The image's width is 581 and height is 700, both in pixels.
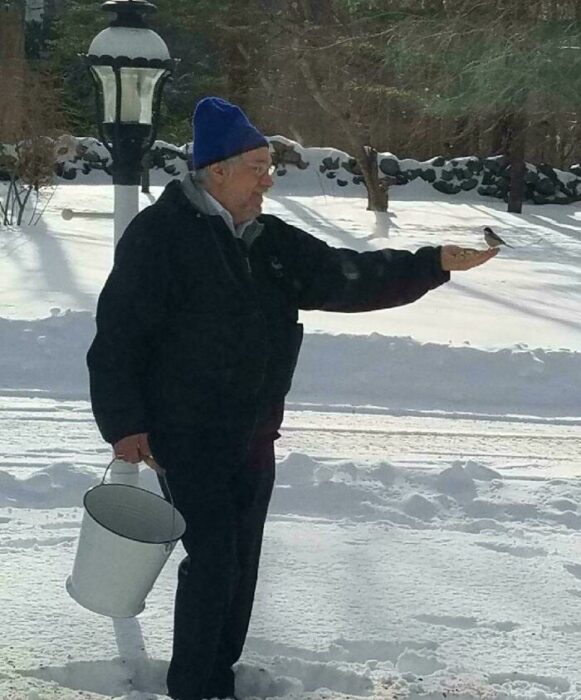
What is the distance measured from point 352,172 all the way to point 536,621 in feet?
68.0

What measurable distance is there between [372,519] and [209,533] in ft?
6.93

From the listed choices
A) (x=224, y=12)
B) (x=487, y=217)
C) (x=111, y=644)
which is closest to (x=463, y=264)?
(x=111, y=644)

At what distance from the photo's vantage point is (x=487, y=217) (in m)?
20.7

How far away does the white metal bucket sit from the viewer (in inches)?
114

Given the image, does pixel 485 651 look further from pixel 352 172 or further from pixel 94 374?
pixel 352 172

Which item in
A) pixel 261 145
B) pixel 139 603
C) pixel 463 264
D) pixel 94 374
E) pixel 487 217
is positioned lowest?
pixel 487 217

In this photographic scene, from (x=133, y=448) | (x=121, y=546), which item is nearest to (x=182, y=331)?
(x=133, y=448)

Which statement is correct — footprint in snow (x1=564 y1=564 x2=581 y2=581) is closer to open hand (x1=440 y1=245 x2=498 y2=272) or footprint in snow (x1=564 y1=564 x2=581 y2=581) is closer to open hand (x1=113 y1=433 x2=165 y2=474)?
open hand (x1=440 y1=245 x2=498 y2=272)

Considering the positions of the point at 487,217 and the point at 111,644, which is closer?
the point at 111,644

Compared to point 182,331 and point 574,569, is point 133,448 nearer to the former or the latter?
point 182,331

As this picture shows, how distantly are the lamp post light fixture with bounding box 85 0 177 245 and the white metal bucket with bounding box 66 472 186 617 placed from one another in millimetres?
2668

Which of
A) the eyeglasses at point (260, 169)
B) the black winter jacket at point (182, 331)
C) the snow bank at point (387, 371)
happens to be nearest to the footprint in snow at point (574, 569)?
the black winter jacket at point (182, 331)

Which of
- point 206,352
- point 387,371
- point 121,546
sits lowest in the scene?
point 387,371

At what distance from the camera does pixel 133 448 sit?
2803mm
